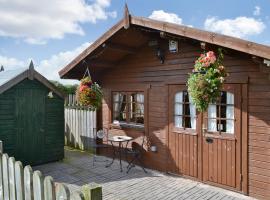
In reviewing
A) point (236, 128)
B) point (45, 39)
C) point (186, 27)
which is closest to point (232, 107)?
point (236, 128)

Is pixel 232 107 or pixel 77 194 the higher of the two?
pixel 232 107

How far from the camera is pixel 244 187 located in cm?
509

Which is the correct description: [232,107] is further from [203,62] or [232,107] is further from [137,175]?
[137,175]

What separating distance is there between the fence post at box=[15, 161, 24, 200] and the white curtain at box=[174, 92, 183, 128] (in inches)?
162

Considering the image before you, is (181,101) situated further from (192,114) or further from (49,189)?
(49,189)

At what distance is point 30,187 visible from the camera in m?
2.56

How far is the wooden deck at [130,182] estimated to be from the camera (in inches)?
199

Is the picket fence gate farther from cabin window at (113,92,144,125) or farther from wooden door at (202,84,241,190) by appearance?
cabin window at (113,92,144,125)

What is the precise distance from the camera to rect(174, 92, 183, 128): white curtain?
6.14 metres

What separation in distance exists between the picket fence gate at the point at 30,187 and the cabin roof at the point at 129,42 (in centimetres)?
342

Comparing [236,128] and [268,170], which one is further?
[236,128]

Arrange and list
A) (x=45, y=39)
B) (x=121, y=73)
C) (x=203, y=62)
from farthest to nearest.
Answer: (x=45, y=39) → (x=121, y=73) → (x=203, y=62)

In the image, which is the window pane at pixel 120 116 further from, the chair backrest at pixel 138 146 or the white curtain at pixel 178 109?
the white curtain at pixel 178 109

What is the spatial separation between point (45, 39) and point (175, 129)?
357 inches
